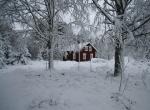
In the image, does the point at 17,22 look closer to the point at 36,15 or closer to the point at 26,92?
the point at 36,15

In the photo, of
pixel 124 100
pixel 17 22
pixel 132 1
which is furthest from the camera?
pixel 17 22

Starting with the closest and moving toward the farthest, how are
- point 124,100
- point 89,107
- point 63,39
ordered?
point 89,107, point 124,100, point 63,39

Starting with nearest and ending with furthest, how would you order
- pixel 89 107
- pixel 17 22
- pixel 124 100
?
pixel 89 107 < pixel 124 100 < pixel 17 22

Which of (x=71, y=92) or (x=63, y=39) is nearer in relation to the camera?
(x=71, y=92)

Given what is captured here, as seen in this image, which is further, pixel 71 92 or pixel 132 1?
pixel 132 1

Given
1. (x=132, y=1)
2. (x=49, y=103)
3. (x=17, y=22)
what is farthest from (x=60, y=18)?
(x=49, y=103)

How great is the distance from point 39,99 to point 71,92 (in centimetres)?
115

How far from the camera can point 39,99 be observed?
4688 mm

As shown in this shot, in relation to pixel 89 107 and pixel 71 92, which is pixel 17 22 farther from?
pixel 89 107

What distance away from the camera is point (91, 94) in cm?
536

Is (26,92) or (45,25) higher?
(45,25)

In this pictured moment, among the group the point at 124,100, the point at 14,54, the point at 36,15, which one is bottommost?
the point at 124,100

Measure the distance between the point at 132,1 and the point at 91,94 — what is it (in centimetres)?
646

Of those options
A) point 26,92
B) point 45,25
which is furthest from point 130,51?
point 26,92
